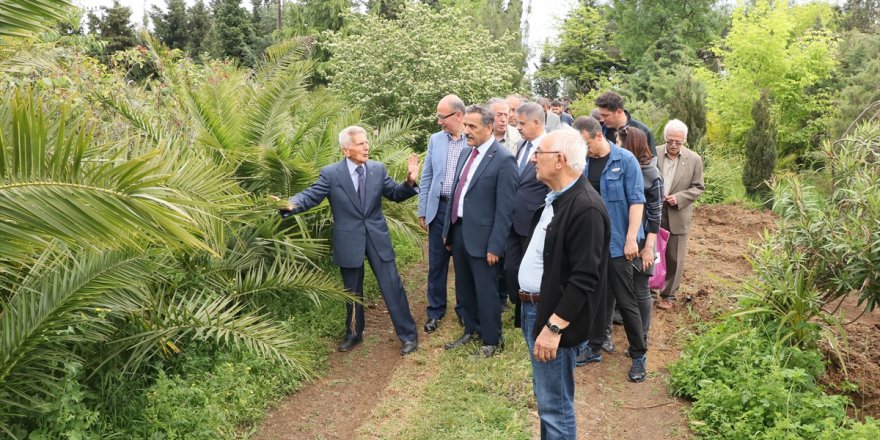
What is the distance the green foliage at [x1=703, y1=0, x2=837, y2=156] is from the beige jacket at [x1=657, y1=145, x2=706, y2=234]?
973 cm

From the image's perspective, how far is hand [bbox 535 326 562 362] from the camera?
323 cm

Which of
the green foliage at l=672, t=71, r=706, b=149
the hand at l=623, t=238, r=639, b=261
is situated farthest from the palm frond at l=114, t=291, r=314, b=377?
the green foliage at l=672, t=71, r=706, b=149

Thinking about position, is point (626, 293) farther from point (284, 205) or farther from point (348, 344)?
point (284, 205)

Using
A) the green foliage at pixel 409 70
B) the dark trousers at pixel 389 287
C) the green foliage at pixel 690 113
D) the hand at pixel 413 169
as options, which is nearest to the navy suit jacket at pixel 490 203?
the hand at pixel 413 169

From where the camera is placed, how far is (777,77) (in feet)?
50.9

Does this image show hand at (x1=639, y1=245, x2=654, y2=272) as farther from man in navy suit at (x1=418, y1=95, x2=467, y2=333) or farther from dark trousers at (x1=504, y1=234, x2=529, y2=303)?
man in navy suit at (x1=418, y1=95, x2=467, y2=333)

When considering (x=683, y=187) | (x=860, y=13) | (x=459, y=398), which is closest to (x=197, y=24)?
(x=683, y=187)

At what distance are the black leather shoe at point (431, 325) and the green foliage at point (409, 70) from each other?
7301 mm

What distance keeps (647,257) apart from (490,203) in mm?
1321

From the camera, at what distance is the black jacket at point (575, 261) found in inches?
124

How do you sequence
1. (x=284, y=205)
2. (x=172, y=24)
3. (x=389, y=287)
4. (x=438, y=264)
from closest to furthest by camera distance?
1. (x=284, y=205)
2. (x=389, y=287)
3. (x=438, y=264)
4. (x=172, y=24)

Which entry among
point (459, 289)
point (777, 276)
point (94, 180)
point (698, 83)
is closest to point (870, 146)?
point (777, 276)

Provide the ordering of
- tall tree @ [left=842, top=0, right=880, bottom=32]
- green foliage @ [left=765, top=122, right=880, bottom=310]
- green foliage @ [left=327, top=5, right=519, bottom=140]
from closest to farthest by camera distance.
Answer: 1. green foliage @ [left=765, top=122, right=880, bottom=310]
2. green foliage @ [left=327, top=5, right=519, bottom=140]
3. tall tree @ [left=842, top=0, right=880, bottom=32]

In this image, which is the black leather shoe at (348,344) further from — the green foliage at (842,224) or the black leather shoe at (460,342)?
the green foliage at (842,224)
